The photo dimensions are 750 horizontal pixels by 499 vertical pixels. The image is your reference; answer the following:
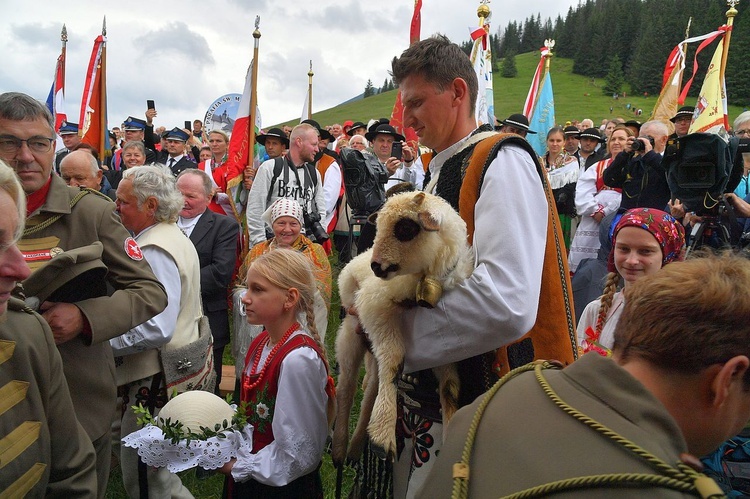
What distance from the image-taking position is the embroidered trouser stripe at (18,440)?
1.67 meters

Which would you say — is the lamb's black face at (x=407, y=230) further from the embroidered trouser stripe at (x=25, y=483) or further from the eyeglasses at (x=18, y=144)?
the eyeglasses at (x=18, y=144)

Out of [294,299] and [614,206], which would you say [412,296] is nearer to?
[294,299]

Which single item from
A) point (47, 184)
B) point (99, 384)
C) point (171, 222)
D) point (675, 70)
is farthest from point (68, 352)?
point (675, 70)

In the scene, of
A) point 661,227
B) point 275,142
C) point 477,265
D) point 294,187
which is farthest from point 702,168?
point 275,142

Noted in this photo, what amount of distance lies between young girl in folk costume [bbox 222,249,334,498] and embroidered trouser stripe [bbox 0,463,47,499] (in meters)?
0.88

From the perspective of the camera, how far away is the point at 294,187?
663 centimetres

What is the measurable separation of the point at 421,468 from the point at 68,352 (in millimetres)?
1566

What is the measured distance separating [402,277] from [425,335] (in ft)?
0.71

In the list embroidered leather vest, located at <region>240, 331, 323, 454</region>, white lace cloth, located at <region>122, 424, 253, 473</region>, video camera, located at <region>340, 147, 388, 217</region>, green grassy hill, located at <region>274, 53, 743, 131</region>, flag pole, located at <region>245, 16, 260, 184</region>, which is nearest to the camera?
white lace cloth, located at <region>122, 424, 253, 473</region>

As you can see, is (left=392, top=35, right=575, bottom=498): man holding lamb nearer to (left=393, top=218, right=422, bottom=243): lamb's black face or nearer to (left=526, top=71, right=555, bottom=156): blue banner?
(left=393, top=218, right=422, bottom=243): lamb's black face

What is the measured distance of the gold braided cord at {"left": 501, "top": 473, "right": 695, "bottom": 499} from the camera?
3.10 feet

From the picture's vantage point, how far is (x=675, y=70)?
8.66m

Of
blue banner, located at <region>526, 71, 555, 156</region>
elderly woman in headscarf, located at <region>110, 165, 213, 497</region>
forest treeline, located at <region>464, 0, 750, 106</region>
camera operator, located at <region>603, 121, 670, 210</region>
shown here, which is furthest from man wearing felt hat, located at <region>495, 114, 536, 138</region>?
forest treeline, located at <region>464, 0, 750, 106</region>

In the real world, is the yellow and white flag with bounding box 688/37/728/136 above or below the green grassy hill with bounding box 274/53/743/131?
below
